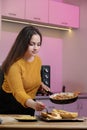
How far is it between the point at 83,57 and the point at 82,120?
2.60 m

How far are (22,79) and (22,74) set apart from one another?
3 centimetres

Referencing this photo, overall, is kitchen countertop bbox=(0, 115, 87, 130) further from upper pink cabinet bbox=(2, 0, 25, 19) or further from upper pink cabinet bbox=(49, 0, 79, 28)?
upper pink cabinet bbox=(49, 0, 79, 28)

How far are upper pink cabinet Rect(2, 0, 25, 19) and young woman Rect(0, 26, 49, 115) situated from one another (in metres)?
1.66

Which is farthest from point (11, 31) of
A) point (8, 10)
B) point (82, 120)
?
point (82, 120)

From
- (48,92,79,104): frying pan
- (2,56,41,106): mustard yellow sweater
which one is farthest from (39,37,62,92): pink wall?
(48,92,79,104): frying pan

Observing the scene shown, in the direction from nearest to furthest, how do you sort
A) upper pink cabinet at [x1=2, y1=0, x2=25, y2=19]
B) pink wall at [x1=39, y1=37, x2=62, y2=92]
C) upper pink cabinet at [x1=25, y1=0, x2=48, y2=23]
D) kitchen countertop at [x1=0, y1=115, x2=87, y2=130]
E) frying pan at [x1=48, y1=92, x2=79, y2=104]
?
kitchen countertop at [x1=0, y1=115, x2=87, y2=130] < frying pan at [x1=48, y1=92, x2=79, y2=104] < upper pink cabinet at [x1=2, y1=0, x2=25, y2=19] < upper pink cabinet at [x1=25, y1=0, x2=48, y2=23] < pink wall at [x1=39, y1=37, x2=62, y2=92]

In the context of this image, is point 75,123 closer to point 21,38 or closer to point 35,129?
point 35,129

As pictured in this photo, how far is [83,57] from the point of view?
165 inches

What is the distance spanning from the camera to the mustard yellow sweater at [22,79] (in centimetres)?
183

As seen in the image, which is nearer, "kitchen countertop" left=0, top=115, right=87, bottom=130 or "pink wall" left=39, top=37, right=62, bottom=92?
"kitchen countertop" left=0, top=115, right=87, bottom=130

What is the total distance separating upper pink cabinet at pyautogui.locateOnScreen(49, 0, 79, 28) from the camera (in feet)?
13.2

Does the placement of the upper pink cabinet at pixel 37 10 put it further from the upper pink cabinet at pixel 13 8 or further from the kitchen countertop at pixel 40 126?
the kitchen countertop at pixel 40 126

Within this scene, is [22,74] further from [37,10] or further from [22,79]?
[37,10]

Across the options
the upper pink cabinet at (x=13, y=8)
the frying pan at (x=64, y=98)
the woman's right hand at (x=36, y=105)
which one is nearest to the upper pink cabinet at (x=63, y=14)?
the upper pink cabinet at (x=13, y=8)
